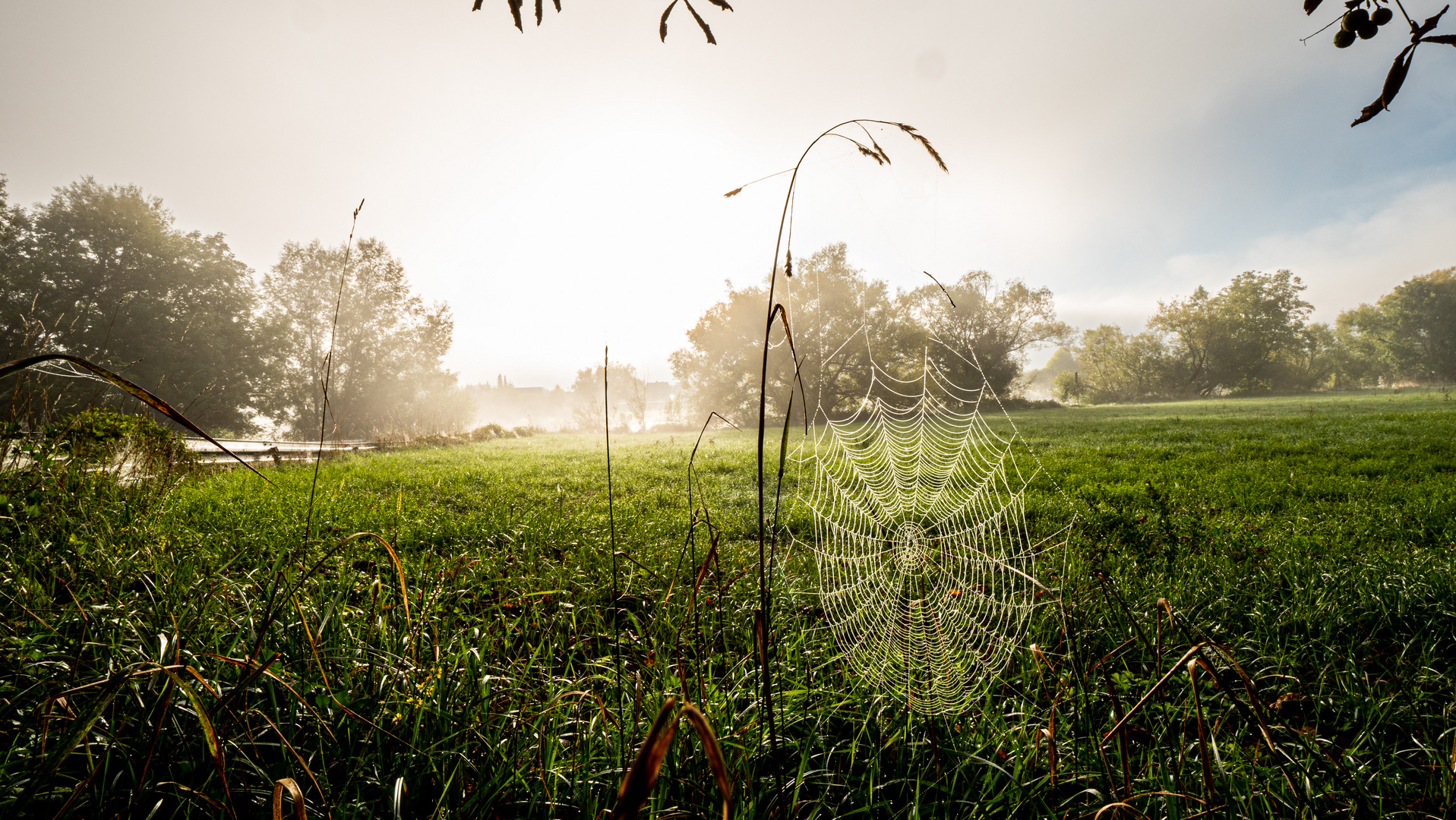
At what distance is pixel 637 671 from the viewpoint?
143 centimetres

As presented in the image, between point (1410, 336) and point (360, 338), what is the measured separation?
83.9m

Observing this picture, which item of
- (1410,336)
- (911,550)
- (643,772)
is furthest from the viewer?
(1410,336)

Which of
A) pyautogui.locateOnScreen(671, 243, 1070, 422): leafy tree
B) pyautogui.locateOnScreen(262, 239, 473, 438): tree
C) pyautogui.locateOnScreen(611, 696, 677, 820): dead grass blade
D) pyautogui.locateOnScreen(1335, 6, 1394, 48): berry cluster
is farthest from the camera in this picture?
pyautogui.locateOnScreen(262, 239, 473, 438): tree

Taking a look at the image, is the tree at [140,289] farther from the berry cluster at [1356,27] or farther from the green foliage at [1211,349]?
the green foliage at [1211,349]

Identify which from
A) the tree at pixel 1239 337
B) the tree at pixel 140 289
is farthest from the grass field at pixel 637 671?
the tree at pixel 1239 337

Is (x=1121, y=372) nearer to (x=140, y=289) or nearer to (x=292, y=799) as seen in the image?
(x=292, y=799)

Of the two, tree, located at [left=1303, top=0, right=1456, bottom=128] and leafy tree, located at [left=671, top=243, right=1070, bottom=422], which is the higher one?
leafy tree, located at [left=671, top=243, right=1070, bottom=422]

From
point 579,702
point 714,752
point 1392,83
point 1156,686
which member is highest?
point 1392,83

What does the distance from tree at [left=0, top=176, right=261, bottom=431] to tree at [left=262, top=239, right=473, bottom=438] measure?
2.76 m

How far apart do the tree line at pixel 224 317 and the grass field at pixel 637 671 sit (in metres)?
14.0

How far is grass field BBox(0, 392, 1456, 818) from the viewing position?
122 cm

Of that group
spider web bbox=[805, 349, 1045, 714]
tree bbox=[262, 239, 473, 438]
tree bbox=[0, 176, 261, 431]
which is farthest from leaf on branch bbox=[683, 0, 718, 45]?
tree bbox=[262, 239, 473, 438]

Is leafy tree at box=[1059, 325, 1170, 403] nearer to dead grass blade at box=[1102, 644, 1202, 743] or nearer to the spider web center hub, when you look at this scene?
the spider web center hub

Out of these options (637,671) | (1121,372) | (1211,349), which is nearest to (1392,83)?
(637,671)
